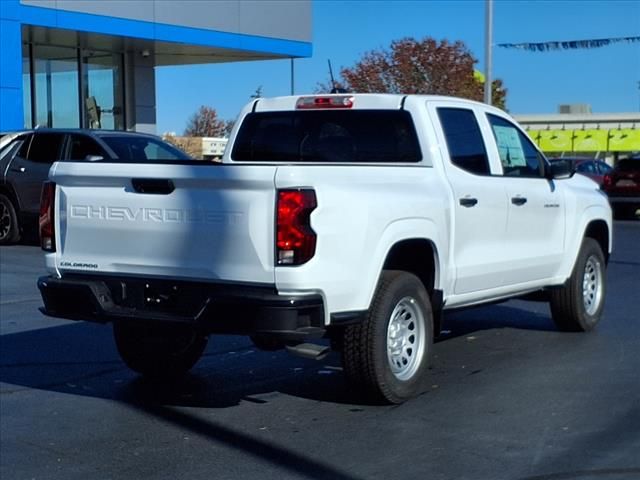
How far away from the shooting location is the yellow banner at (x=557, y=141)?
49.6 metres

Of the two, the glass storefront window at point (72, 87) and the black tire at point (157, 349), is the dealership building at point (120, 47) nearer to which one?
the glass storefront window at point (72, 87)

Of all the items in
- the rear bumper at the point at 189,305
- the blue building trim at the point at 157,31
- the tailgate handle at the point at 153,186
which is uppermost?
the blue building trim at the point at 157,31

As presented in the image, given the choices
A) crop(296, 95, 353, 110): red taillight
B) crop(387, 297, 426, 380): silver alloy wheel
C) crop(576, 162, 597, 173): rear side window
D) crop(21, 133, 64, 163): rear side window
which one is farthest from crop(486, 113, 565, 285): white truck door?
crop(576, 162, 597, 173): rear side window

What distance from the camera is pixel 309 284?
20.2 feet

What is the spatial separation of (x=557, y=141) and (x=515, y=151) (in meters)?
42.5

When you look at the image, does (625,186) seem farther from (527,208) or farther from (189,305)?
(189,305)

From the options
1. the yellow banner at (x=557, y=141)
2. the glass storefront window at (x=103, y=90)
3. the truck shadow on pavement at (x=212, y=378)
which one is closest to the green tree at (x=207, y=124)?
the yellow banner at (x=557, y=141)

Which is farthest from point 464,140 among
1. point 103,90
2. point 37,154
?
point 103,90

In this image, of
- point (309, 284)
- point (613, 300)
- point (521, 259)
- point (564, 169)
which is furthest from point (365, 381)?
point (613, 300)

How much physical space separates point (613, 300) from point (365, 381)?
5802 millimetres

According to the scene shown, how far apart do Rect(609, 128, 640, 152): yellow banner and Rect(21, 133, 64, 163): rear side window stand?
114 feet

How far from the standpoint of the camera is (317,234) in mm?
6145

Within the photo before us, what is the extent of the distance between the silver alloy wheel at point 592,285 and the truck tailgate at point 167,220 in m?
4.39

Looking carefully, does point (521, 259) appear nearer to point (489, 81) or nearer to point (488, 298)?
point (488, 298)
